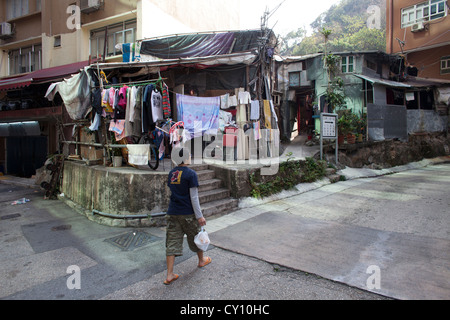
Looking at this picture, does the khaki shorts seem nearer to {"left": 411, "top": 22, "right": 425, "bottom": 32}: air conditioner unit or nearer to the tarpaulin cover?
the tarpaulin cover

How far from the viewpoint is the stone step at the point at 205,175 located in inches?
283

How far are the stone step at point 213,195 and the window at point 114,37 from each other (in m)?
9.82

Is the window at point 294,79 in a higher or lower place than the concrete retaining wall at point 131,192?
higher

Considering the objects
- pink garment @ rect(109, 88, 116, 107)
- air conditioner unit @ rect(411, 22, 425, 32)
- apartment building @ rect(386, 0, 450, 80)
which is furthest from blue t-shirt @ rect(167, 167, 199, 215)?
air conditioner unit @ rect(411, 22, 425, 32)

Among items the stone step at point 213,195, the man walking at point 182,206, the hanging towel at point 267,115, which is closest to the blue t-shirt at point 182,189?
the man walking at point 182,206

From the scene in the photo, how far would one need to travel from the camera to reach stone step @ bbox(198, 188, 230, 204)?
6463 millimetres

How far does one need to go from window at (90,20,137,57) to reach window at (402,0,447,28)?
2001cm

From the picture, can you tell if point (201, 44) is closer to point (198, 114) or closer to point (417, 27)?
point (198, 114)

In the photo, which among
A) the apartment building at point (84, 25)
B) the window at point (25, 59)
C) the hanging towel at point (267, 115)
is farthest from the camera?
the window at point (25, 59)

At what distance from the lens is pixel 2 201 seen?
29.7 ft

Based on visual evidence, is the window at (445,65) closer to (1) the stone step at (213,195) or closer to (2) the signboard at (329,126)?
(2) the signboard at (329,126)

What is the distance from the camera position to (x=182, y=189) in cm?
380

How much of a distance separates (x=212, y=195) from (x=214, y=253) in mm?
2330
